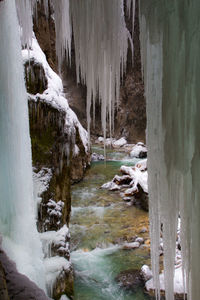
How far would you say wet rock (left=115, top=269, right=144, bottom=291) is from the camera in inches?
145

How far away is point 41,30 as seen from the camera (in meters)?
5.75

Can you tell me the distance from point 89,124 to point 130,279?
3.08 meters

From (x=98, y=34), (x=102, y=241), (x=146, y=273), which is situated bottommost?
(x=102, y=241)

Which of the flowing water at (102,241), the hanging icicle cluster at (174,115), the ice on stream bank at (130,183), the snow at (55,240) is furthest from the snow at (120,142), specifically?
the hanging icicle cluster at (174,115)

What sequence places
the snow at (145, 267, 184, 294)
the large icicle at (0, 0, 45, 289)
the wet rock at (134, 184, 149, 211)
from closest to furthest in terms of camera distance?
A: the large icicle at (0, 0, 45, 289), the snow at (145, 267, 184, 294), the wet rock at (134, 184, 149, 211)

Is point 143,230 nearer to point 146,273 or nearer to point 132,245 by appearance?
point 132,245

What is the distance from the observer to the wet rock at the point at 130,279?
368cm

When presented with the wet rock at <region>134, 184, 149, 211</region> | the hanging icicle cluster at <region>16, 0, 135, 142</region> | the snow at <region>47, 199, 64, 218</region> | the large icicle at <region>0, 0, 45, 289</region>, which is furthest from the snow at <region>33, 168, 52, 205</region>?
the wet rock at <region>134, 184, 149, 211</region>

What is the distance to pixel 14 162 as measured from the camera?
7.60 feet

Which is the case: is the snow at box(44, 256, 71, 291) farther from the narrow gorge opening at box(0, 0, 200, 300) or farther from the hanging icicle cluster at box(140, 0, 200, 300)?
the hanging icicle cluster at box(140, 0, 200, 300)

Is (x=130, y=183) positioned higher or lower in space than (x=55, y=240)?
lower

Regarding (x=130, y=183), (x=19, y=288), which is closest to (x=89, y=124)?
(x=19, y=288)

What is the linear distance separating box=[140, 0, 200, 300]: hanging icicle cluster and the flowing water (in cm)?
274

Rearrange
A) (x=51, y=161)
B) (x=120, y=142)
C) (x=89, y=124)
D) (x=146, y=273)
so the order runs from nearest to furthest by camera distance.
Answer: (x=89, y=124), (x=51, y=161), (x=146, y=273), (x=120, y=142)
